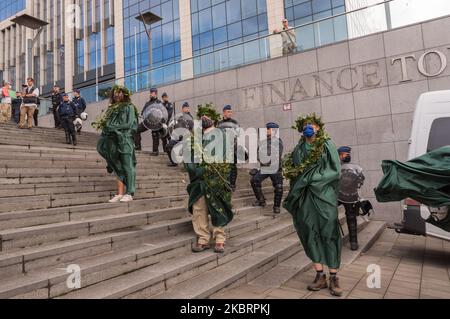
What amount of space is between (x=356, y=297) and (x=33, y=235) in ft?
11.7

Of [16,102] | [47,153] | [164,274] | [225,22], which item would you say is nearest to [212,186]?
[164,274]

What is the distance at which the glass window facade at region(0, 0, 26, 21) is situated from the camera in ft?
155

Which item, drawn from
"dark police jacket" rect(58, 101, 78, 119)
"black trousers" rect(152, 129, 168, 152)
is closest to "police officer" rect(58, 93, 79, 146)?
"dark police jacket" rect(58, 101, 78, 119)

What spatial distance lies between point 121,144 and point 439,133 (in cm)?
515

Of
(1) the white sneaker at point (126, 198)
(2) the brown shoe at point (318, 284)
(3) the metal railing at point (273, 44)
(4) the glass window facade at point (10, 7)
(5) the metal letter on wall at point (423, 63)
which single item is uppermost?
(4) the glass window facade at point (10, 7)

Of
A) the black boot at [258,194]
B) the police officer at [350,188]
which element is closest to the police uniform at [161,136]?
the black boot at [258,194]

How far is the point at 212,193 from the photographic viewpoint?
454cm

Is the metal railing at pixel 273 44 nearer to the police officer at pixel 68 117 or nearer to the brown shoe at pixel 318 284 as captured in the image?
the police officer at pixel 68 117

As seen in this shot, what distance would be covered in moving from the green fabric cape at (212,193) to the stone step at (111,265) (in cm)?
48

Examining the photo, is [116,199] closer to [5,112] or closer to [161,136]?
[161,136]

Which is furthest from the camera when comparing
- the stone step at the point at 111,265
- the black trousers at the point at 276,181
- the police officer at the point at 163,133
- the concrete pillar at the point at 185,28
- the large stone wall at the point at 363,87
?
the concrete pillar at the point at 185,28

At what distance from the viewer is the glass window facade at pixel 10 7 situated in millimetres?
47281

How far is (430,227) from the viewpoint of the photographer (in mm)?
5656
